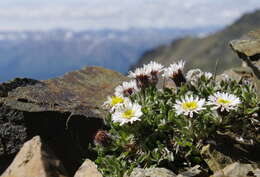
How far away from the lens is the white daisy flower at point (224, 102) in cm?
880

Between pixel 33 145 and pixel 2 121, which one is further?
pixel 2 121

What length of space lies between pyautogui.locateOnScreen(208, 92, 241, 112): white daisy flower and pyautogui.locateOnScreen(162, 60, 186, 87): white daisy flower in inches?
50.5

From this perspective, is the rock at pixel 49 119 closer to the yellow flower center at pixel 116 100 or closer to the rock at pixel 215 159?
the yellow flower center at pixel 116 100

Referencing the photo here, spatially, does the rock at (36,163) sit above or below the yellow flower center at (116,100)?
A: below

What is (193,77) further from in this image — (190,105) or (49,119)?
(49,119)

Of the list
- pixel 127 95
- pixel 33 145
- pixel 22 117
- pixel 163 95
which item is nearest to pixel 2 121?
pixel 22 117

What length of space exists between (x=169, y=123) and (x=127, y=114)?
1.06 m

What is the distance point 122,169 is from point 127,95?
198 centimetres

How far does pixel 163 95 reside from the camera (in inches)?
414

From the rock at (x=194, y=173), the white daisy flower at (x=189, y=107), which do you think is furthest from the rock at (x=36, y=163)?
the white daisy flower at (x=189, y=107)

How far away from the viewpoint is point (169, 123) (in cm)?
977

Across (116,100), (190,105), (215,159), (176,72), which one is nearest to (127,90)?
(116,100)

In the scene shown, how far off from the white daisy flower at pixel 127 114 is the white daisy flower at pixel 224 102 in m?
1.31

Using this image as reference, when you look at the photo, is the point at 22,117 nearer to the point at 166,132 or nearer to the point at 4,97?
the point at 4,97
